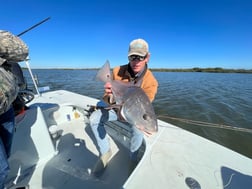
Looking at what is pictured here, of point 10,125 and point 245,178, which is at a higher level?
point 10,125

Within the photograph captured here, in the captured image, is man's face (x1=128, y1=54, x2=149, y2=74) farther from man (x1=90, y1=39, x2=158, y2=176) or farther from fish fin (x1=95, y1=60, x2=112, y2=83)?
fish fin (x1=95, y1=60, x2=112, y2=83)

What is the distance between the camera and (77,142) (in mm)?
2547

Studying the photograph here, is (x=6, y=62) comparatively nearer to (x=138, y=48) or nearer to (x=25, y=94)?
(x=25, y=94)

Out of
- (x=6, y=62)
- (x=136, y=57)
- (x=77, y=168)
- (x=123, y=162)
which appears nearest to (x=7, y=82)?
(x=6, y=62)

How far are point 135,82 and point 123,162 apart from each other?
1365 mm

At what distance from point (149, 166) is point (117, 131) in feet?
3.68

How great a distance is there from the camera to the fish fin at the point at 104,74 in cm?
156

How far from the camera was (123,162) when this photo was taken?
206 cm

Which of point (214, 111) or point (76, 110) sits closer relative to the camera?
point (76, 110)

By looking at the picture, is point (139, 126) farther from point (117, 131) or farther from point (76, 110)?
point (76, 110)

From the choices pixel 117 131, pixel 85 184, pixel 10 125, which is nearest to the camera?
pixel 10 125

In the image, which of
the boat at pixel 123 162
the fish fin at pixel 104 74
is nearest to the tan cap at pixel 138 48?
the fish fin at pixel 104 74

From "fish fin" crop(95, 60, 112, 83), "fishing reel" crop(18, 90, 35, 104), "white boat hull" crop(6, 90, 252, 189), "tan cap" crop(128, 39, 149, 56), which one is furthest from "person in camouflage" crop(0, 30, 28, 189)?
"tan cap" crop(128, 39, 149, 56)

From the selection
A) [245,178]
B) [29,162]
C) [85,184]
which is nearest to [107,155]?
[85,184]
